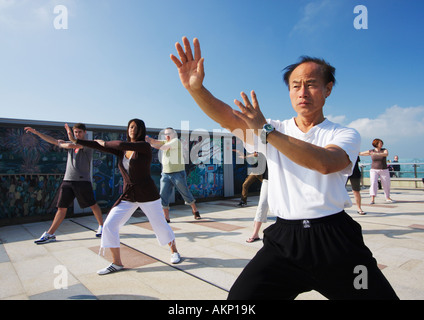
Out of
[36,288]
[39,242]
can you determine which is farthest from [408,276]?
[39,242]

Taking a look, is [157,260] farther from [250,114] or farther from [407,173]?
[407,173]

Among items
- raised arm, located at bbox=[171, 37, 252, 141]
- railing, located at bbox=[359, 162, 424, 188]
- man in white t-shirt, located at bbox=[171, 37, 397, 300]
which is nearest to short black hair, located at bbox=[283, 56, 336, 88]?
man in white t-shirt, located at bbox=[171, 37, 397, 300]

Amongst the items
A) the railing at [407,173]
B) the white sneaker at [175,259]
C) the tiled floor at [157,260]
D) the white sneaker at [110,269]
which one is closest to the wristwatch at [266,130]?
Answer: the tiled floor at [157,260]

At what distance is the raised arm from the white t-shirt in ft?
0.66

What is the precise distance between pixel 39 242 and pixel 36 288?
2.06 metres

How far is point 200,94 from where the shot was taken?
1.68m

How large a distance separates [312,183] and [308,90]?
59 cm

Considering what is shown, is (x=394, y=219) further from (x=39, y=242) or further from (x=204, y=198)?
(x=39, y=242)

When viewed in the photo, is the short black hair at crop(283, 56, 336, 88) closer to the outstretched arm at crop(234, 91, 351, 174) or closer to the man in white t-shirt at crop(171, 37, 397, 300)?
the man in white t-shirt at crop(171, 37, 397, 300)

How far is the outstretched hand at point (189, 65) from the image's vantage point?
1.63 meters

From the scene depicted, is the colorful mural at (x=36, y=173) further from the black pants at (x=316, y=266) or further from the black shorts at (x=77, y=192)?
the black pants at (x=316, y=266)

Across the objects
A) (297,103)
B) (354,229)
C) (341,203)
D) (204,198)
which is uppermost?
(297,103)

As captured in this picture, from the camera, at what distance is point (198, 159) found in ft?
31.6

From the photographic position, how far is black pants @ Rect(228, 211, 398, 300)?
1357mm
